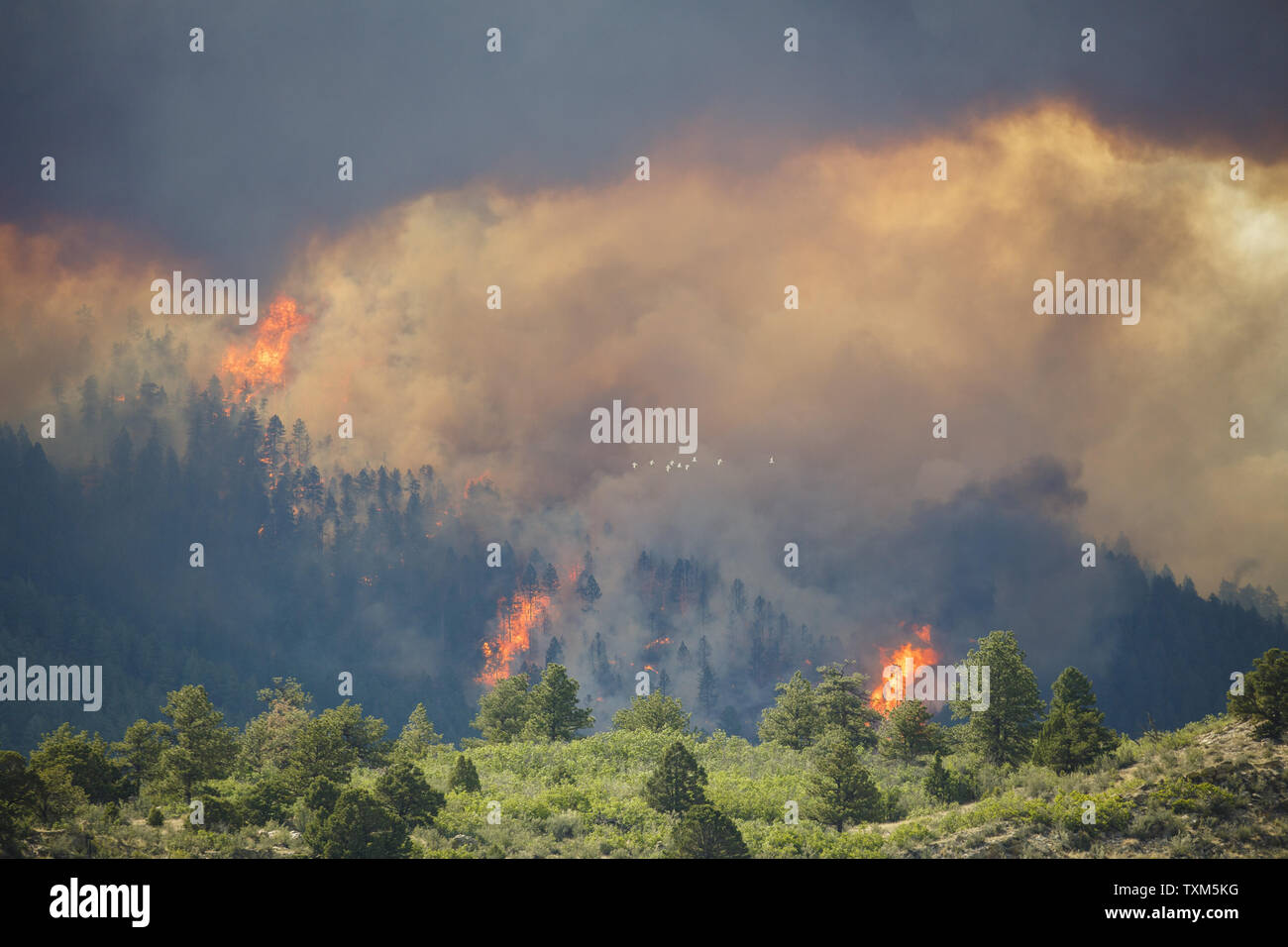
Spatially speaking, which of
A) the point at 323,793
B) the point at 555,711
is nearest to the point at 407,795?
the point at 323,793

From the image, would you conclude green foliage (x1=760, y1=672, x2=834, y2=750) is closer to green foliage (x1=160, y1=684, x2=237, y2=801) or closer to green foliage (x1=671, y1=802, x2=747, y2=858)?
green foliage (x1=671, y1=802, x2=747, y2=858)

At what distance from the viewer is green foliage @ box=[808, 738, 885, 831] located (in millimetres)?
53625

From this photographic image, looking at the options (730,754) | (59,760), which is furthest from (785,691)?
(59,760)

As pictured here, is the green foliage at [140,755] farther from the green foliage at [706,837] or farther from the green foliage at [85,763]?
the green foliage at [706,837]

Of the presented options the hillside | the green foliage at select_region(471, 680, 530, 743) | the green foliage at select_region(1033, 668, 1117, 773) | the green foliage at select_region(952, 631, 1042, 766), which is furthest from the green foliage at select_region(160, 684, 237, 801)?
the green foliage at select_region(1033, 668, 1117, 773)

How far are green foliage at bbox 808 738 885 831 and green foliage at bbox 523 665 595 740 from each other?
2690 centimetres

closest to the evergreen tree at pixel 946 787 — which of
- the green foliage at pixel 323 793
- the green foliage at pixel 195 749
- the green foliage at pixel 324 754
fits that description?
the green foliage at pixel 323 793

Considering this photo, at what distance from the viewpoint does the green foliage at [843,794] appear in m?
53.6

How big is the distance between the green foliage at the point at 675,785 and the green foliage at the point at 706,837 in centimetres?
593

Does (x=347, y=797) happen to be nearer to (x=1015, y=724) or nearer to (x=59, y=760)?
(x=59, y=760)

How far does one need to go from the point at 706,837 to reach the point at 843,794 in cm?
992

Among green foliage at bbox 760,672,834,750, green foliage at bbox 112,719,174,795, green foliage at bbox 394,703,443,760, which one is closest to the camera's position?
green foliage at bbox 112,719,174,795

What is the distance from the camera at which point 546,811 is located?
2211 inches
